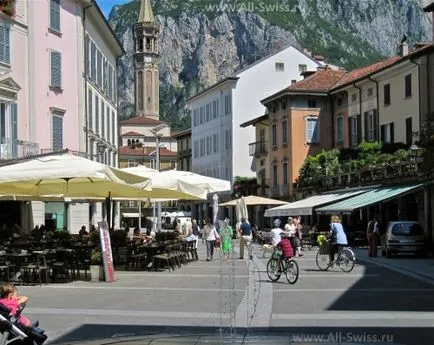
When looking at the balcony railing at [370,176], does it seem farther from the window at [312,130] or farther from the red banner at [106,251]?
the red banner at [106,251]

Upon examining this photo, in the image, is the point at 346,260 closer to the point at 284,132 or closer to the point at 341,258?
the point at 341,258

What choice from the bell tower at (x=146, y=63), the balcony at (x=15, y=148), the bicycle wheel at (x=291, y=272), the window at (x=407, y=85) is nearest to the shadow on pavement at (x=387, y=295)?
the bicycle wheel at (x=291, y=272)

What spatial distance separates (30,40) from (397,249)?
19.2m

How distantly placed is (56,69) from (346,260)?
2024cm

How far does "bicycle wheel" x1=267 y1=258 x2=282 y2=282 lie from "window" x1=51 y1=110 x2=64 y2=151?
19891mm

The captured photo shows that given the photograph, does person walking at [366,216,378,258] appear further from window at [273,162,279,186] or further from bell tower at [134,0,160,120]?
bell tower at [134,0,160,120]

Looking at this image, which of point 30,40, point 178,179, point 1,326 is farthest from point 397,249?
point 1,326

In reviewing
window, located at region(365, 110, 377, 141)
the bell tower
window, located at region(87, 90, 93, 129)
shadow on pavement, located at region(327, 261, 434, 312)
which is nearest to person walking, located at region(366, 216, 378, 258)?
shadow on pavement, located at region(327, 261, 434, 312)

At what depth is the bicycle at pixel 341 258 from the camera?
76.1ft

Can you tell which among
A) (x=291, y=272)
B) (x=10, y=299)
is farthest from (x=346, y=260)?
(x=10, y=299)

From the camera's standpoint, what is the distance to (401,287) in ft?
59.4

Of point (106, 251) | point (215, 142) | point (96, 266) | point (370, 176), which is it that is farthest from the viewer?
point (215, 142)

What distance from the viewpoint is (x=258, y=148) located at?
222ft

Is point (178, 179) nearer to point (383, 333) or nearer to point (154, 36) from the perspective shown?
point (383, 333)
